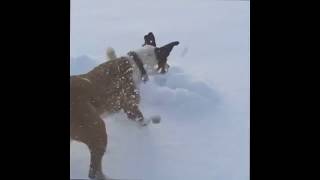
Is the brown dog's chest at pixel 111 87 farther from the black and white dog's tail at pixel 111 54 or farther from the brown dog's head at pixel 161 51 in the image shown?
the brown dog's head at pixel 161 51

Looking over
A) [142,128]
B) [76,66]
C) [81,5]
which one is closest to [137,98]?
[142,128]

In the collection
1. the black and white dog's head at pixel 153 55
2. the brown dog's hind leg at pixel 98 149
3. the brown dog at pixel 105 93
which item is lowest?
the brown dog's hind leg at pixel 98 149

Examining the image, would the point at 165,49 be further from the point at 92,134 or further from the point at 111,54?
the point at 92,134

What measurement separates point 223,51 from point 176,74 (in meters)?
0.22

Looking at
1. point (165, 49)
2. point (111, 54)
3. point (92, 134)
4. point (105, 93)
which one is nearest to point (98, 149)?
point (92, 134)

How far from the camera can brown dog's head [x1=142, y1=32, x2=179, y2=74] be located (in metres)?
2.51

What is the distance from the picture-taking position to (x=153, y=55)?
252 cm

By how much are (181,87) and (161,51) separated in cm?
17

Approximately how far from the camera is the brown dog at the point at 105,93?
8.09 ft

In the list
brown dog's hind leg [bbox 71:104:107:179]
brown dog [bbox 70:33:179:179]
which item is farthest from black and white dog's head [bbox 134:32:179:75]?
brown dog's hind leg [bbox 71:104:107:179]

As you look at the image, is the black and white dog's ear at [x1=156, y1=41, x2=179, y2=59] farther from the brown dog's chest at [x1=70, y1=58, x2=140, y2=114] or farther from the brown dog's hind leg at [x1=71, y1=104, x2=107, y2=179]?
the brown dog's hind leg at [x1=71, y1=104, x2=107, y2=179]

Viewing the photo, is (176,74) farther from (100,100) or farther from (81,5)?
(81,5)

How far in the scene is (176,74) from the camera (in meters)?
2.50

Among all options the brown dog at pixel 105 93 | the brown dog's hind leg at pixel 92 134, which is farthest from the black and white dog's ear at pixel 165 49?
the brown dog's hind leg at pixel 92 134
